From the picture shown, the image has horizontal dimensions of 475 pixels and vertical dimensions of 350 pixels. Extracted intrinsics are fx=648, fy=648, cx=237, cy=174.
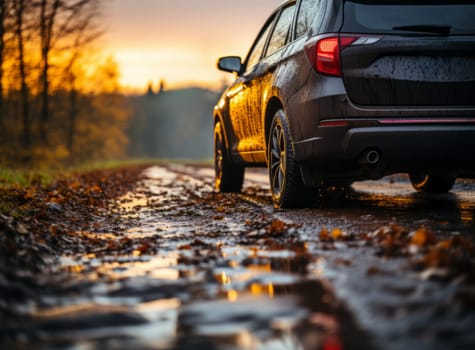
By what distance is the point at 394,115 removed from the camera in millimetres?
5352

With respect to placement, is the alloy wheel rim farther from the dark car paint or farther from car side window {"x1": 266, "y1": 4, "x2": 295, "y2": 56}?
car side window {"x1": 266, "y1": 4, "x2": 295, "y2": 56}

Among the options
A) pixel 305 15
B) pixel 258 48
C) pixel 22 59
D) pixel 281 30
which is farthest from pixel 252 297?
pixel 22 59

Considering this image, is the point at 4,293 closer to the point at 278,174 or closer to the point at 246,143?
the point at 278,174

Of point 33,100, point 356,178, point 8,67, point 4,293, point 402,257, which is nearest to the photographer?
point 4,293

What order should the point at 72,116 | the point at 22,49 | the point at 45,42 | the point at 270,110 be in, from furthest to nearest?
the point at 72,116
the point at 45,42
the point at 22,49
the point at 270,110

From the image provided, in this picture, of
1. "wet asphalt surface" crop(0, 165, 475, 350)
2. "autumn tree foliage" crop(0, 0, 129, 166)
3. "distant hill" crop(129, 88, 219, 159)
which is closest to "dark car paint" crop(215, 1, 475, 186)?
"wet asphalt surface" crop(0, 165, 475, 350)

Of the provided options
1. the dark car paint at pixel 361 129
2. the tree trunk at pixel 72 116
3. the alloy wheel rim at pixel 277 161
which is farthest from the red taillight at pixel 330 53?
the tree trunk at pixel 72 116

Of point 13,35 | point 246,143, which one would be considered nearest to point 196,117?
point 13,35

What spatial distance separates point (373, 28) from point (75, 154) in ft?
151

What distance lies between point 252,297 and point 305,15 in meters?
3.88

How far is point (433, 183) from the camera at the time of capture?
8.61 meters

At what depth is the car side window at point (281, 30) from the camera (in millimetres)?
6824

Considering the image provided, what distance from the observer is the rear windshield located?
5.35 metres

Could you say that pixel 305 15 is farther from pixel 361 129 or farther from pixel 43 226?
pixel 43 226
